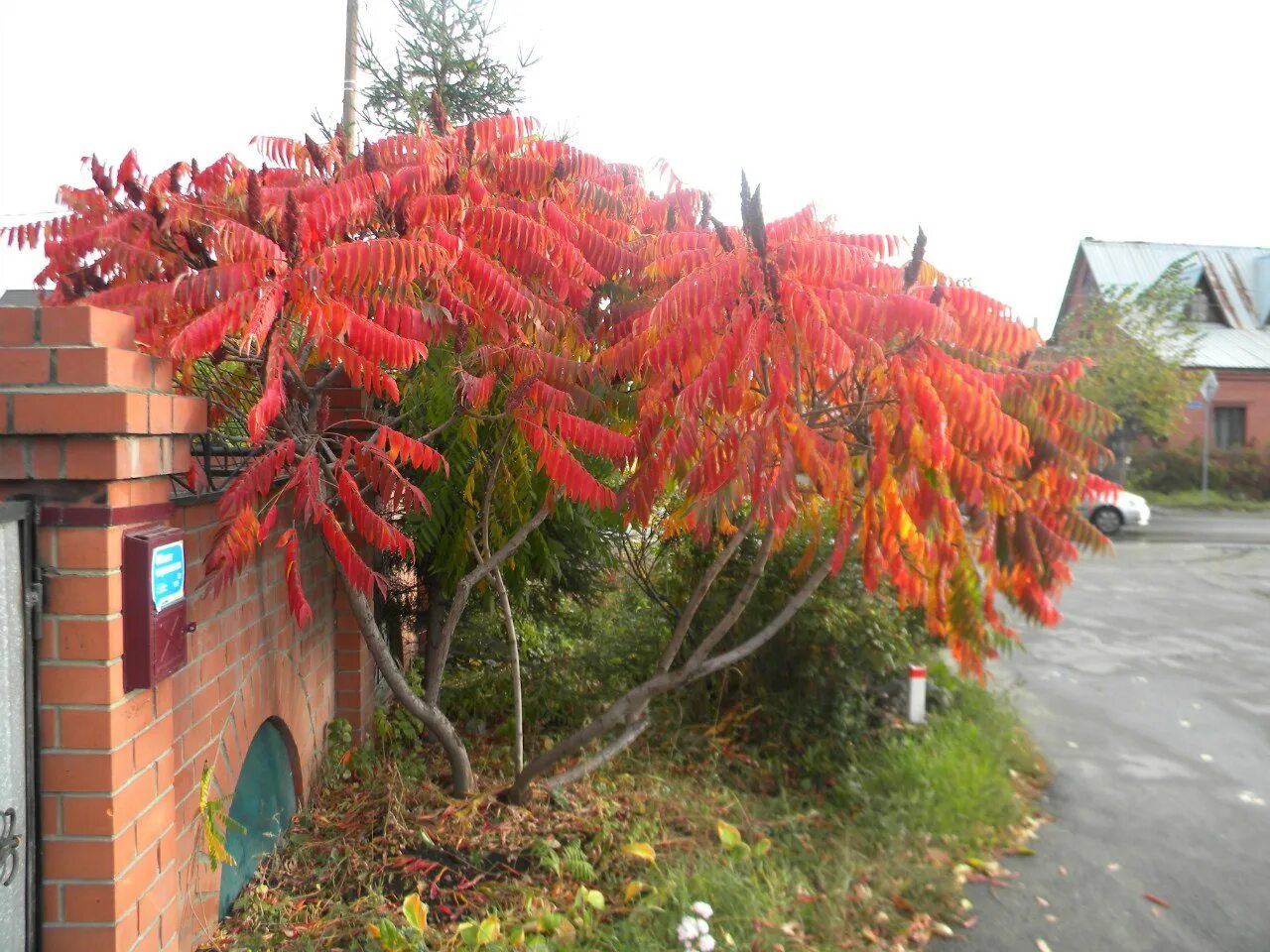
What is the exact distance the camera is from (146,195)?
301cm

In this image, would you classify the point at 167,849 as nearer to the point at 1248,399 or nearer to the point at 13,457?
the point at 13,457

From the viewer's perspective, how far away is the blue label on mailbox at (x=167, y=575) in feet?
7.51

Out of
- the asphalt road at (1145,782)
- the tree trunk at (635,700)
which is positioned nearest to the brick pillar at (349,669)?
the tree trunk at (635,700)

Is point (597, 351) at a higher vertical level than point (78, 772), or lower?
higher

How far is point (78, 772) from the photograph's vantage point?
7.04 feet

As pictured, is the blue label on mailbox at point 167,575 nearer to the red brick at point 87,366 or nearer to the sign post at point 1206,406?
the red brick at point 87,366

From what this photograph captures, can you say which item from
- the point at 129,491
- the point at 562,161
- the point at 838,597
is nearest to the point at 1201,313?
the point at 838,597

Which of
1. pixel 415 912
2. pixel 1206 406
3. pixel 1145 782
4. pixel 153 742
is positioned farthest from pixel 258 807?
pixel 1206 406

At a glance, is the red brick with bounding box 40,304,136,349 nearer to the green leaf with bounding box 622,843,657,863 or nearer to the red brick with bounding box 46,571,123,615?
the red brick with bounding box 46,571,123,615

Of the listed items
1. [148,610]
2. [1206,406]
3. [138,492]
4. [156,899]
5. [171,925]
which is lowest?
[171,925]

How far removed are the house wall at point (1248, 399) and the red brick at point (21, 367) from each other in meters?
32.0

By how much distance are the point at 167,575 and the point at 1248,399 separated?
33625 mm

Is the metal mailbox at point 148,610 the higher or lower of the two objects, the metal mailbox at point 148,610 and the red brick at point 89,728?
the higher

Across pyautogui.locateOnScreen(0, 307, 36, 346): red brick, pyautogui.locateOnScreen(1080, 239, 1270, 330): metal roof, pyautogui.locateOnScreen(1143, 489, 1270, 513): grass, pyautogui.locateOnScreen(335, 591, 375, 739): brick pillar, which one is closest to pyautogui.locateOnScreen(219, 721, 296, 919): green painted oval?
pyautogui.locateOnScreen(335, 591, 375, 739): brick pillar
